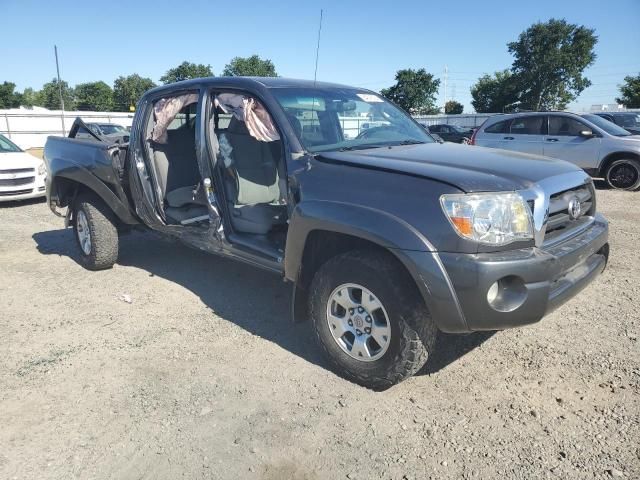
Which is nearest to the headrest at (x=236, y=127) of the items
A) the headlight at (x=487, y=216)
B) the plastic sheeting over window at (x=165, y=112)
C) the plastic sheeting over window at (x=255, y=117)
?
the plastic sheeting over window at (x=255, y=117)

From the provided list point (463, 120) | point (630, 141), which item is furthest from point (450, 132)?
point (630, 141)

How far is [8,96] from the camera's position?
259ft

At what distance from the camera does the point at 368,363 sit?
295cm

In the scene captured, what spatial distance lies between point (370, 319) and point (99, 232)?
3.50 m

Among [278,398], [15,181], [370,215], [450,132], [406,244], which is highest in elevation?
[450,132]

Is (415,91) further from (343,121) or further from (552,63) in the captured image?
(343,121)

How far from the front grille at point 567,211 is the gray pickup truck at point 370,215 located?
0.04 ft

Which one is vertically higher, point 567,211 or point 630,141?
point 630,141

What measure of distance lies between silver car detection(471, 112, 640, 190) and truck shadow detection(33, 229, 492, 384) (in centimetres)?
816

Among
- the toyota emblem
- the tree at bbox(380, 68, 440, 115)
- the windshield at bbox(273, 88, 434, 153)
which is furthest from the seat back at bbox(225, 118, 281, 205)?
the tree at bbox(380, 68, 440, 115)

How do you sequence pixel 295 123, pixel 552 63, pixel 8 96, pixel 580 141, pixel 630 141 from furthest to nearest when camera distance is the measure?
1. pixel 8 96
2. pixel 552 63
3. pixel 580 141
4. pixel 630 141
5. pixel 295 123

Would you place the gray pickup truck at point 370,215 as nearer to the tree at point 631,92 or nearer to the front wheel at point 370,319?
the front wheel at point 370,319

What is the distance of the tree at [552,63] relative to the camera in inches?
2308

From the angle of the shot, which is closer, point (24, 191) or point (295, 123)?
point (295, 123)
